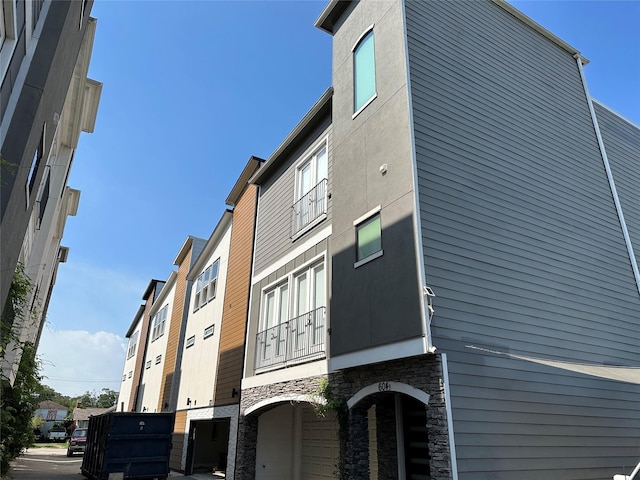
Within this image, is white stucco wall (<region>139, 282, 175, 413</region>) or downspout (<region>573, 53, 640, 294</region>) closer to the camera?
downspout (<region>573, 53, 640, 294</region>)

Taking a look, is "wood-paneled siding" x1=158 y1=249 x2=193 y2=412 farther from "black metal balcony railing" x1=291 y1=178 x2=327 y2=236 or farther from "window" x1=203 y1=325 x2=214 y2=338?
"black metal balcony railing" x1=291 y1=178 x2=327 y2=236

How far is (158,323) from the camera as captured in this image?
29.6m

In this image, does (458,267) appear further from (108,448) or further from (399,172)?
(108,448)

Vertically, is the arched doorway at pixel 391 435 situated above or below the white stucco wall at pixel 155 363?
below

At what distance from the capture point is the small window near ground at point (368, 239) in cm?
835

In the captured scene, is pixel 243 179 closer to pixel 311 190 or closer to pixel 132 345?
pixel 311 190

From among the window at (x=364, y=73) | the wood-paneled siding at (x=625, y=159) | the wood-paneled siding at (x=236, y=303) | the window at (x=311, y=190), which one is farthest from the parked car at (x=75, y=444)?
the wood-paneled siding at (x=625, y=159)

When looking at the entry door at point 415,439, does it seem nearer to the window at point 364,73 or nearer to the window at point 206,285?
the window at point 364,73

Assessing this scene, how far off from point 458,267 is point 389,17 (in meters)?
5.45

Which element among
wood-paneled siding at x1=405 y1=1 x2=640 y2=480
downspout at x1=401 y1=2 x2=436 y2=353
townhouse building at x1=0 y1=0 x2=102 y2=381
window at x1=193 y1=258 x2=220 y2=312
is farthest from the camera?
window at x1=193 y1=258 x2=220 y2=312

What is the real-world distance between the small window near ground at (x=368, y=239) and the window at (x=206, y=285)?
11375mm

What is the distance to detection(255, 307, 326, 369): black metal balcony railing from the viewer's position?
10031 mm

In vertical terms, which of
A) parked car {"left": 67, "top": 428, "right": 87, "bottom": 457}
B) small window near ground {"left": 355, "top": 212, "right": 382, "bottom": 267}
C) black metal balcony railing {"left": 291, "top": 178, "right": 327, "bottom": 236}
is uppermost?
black metal balcony railing {"left": 291, "top": 178, "right": 327, "bottom": 236}

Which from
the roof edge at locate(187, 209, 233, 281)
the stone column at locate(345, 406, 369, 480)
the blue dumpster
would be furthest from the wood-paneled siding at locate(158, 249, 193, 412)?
the stone column at locate(345, 406, 369, 480)
